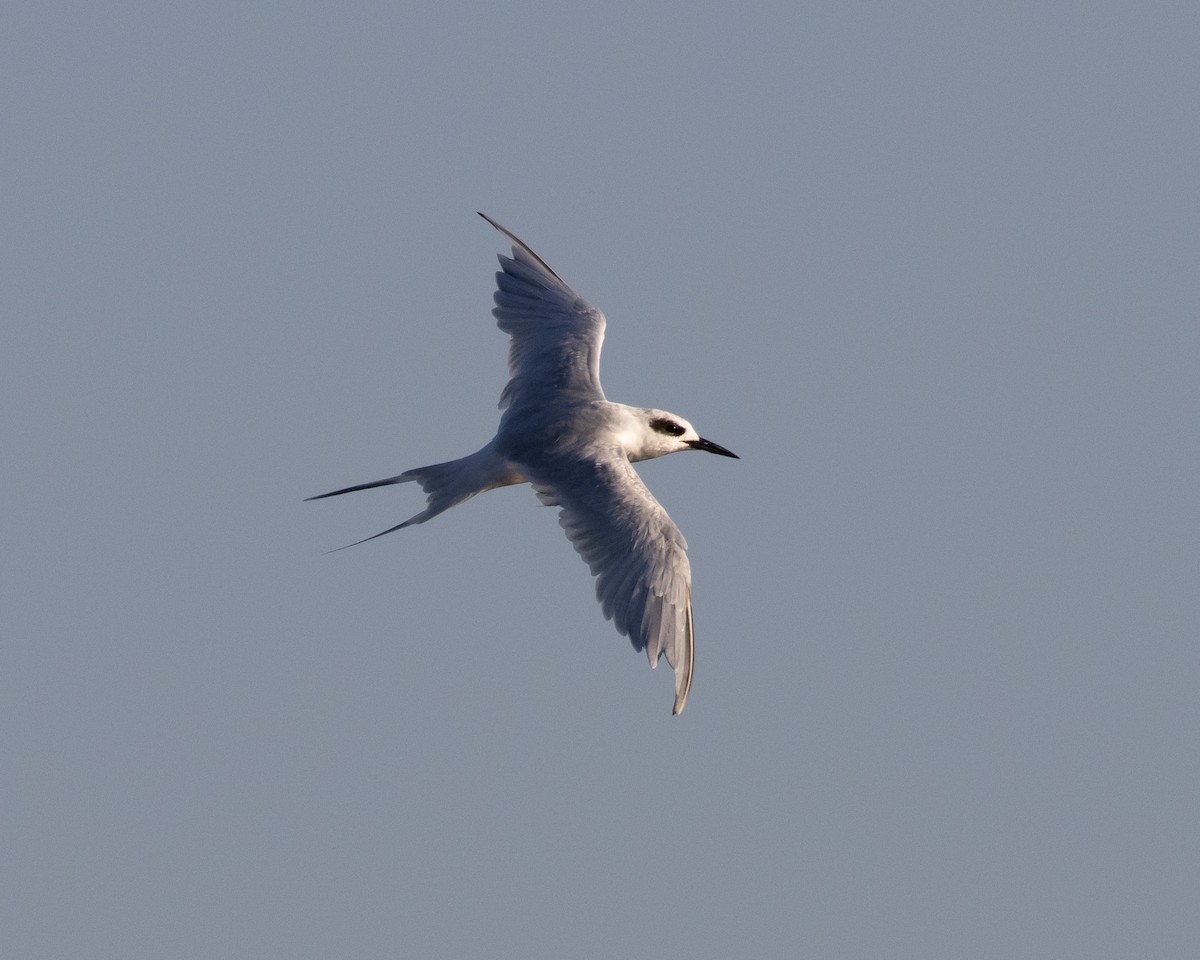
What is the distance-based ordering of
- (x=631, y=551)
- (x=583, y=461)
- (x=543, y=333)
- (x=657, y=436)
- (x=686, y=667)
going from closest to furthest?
1. (x=686, y=667)
2. (x=631, y=551)
3. (x=583, y=461)
4. (x=657, y=436)
5. (x=543, y=333)

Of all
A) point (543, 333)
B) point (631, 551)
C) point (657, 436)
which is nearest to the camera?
point (631, 551)

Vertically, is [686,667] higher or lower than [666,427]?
lower

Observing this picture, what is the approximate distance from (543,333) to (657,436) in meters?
1.93

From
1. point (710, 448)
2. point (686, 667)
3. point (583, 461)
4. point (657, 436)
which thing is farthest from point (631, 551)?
point (710, 448)

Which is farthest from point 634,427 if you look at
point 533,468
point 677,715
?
point 677,715

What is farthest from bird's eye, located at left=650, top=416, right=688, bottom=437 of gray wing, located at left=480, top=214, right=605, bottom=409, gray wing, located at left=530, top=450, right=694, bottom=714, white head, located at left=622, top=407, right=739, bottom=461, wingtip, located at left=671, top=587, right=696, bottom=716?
wingtip, located at left=671, top=587, right=696, bottom=716

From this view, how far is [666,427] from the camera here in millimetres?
20203

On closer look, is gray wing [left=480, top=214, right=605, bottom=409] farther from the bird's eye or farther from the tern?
the bird's eye

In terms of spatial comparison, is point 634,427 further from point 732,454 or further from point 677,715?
point 677,715

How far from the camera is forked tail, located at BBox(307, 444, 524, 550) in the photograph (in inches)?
714

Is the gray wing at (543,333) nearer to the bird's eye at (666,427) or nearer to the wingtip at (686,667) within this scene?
the bird's eye at (666,427)

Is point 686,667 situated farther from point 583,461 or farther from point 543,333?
point 543,333

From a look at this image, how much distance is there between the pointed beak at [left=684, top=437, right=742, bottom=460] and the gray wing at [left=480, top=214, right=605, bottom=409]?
1350 mm

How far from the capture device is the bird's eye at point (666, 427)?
65.6 ft
